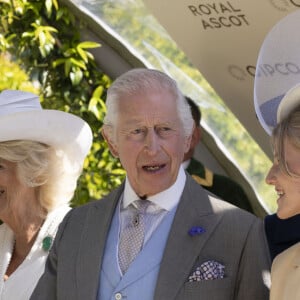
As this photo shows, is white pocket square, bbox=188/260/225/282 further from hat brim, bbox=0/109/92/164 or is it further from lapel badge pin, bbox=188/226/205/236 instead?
hat brim, bbox=0/109/92/164

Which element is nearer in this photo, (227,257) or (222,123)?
(227,257)

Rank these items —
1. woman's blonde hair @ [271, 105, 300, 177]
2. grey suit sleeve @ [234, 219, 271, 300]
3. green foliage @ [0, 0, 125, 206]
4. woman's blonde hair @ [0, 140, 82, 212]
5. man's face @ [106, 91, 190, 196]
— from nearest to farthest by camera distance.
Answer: woman's blonde hair @ [271, 105, 300, 177] < grey suit sleeve @ [234, 219, 271, 300] < man's face @ [106, 91, 190, 196] < woman's blonde hair @ [0, 140, 82, 212] < green foliage @ [0, 0, 125, 206]

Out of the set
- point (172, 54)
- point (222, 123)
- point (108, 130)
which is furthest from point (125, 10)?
point (108, 130)

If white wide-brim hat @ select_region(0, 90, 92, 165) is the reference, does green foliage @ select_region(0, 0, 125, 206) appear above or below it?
below

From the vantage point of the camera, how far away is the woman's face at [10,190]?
4660 millimetres

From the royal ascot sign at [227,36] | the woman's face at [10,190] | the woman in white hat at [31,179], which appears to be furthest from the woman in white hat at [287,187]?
the woman's face at [10,190]

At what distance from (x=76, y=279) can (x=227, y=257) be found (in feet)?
1.89

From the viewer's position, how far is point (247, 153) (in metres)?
6.43

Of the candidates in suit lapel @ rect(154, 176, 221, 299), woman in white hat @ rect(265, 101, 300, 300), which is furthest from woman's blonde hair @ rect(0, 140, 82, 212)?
woman in white hat @ rect(265, 101, 300, 300)

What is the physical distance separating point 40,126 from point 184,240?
117 centimetres

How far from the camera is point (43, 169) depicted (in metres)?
4.67

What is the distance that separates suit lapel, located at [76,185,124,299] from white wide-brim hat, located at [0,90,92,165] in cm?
74

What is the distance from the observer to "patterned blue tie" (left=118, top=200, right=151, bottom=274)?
3791mm

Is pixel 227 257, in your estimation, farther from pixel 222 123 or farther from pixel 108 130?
pixel 222 123
